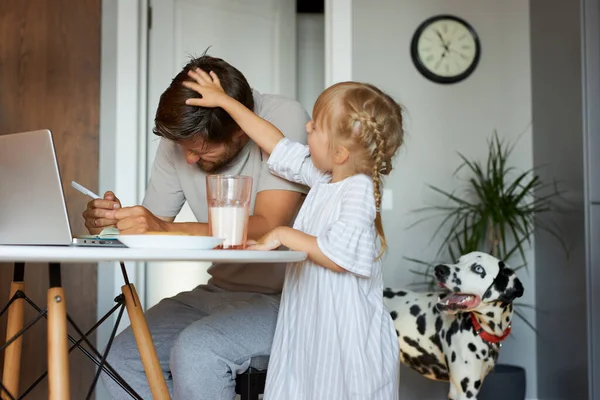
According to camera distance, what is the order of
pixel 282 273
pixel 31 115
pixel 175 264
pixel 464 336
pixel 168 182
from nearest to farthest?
1. pixel 282 273
2. pixel 168 182
3. pixel 464 336
4. pixel 31 115
5. pixel 175 264

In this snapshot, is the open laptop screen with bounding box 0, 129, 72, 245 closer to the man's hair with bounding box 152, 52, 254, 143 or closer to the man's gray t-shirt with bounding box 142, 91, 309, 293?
the man's hair with bounding box 152, 52, 254, 143

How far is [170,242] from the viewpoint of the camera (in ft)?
3.99

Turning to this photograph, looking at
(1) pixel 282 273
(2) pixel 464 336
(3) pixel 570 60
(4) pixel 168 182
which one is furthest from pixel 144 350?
(3) pixel 570 60

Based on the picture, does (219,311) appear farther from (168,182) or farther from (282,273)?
(168,182)

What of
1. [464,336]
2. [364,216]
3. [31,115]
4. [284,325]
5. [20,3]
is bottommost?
[464,336]

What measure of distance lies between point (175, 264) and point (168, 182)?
131 centimetres

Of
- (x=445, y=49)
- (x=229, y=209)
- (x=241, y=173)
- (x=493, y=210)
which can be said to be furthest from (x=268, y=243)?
→ (x=445, y=49)

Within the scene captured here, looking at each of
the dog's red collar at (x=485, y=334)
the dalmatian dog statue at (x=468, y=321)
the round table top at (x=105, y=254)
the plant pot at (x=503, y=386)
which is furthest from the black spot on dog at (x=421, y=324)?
the round table top at (x=105, y=254)

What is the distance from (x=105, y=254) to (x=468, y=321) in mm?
1696

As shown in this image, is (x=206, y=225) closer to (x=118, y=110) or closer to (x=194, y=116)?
(x=194, y=116)

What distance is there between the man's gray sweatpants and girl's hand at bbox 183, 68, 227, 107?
19.5 inches

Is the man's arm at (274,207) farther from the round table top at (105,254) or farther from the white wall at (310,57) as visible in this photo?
the white wall at (310,57)

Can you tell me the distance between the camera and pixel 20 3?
10.3ft

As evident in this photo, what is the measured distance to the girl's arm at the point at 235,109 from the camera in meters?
1.82
